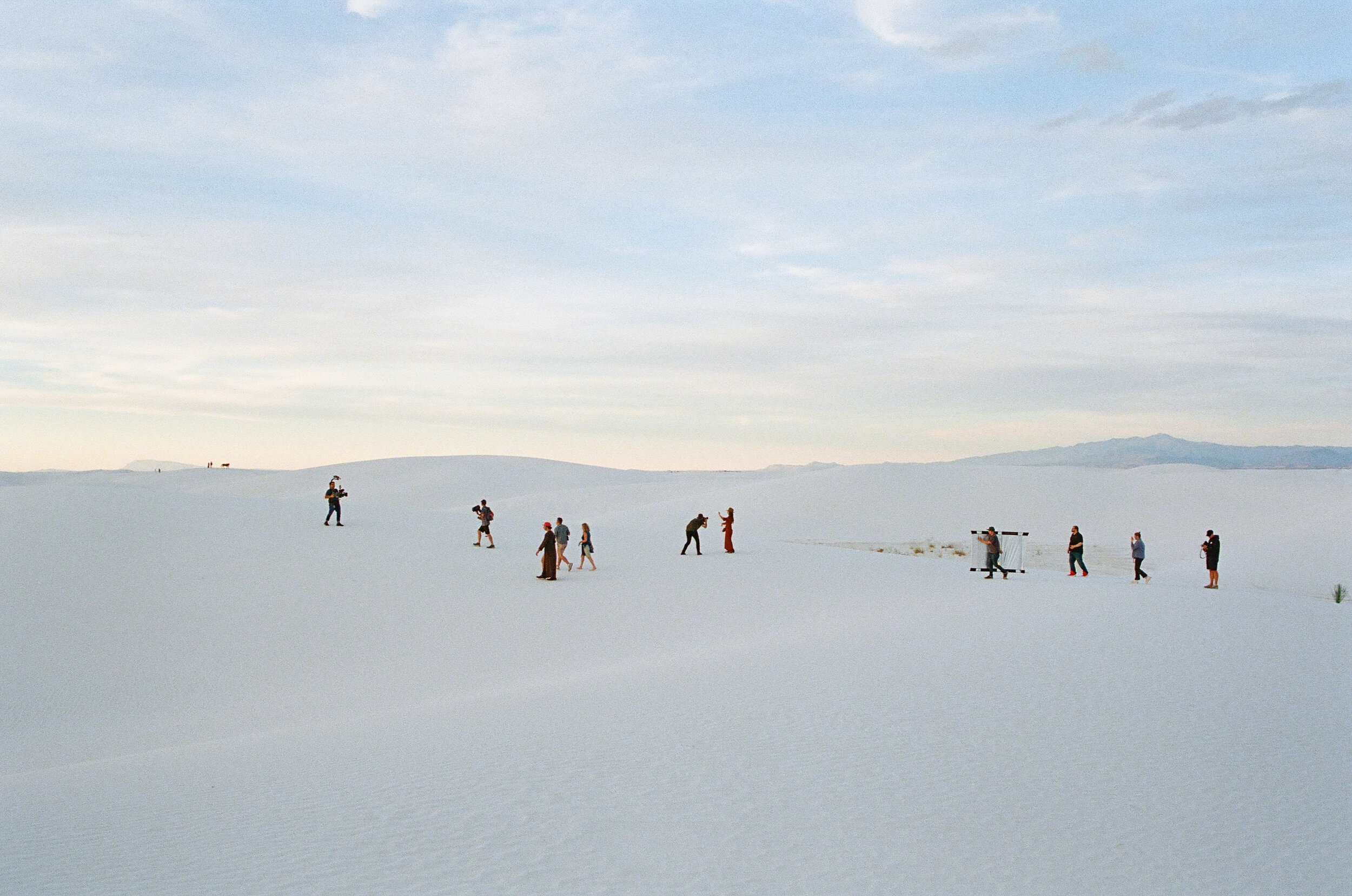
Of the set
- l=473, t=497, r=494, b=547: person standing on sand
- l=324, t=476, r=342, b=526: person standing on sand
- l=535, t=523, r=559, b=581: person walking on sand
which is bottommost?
l=535, t=523, r=559, b=581: person walking on sand

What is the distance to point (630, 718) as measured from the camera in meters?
9.76

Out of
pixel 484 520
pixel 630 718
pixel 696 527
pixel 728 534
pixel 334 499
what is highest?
pixel 334 499

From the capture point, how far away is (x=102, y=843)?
6453mm

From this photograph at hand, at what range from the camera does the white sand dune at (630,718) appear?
6262mm

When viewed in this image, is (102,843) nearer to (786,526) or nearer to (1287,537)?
(1287,537)

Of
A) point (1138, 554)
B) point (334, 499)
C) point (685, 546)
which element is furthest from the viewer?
point (685, 546)

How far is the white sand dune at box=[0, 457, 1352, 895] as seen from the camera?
6.26 meters

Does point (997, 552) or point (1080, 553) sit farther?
point (1080, 553)

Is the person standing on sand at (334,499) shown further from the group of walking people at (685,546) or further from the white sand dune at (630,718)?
the white sand dune at (630,718)

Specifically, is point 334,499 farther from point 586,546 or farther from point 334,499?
point 586,546

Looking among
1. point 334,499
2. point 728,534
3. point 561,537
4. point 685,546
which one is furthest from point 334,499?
point 728,534

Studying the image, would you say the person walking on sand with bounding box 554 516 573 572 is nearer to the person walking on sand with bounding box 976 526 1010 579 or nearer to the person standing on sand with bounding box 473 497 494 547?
the person standing on sand with bounding box 473 497 494 547

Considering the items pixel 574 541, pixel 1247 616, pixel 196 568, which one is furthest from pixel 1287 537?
pixel 196 568

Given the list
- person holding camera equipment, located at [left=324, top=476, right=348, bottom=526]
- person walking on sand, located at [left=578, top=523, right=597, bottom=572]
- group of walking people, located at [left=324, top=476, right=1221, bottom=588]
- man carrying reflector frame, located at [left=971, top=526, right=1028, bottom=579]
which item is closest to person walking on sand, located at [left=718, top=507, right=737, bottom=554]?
group of walking people, located at [left=324, top=476, right=1221, bottom=588]
